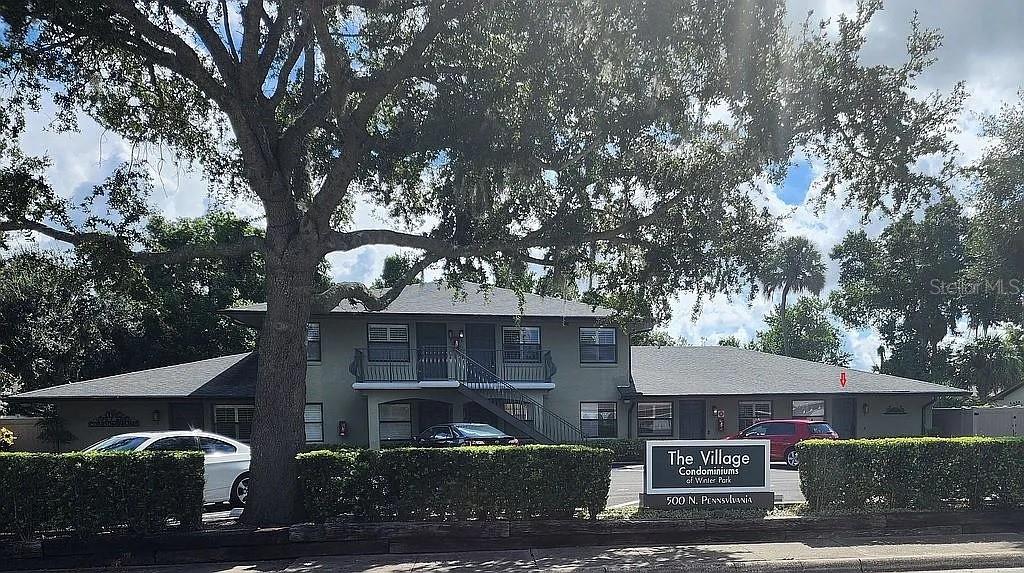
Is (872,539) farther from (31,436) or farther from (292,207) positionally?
(31,436)

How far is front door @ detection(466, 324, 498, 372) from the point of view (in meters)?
26.0

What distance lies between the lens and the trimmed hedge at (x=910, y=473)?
434 inches

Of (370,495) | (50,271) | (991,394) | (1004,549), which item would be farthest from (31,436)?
(991,394)

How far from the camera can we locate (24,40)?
11195 mm

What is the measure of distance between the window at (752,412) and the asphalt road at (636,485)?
4773 mm

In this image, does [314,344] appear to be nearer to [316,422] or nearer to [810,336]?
[316,422]

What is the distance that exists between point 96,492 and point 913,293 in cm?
4675

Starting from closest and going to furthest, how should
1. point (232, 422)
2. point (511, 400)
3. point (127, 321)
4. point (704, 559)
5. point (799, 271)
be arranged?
point (704, 559)
point (232, 422)
point (511, 400)
point (127, 321)
point (799, 271)

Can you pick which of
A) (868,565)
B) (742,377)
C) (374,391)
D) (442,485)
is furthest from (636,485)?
(742,377)

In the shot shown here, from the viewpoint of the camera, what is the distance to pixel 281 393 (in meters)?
11.0

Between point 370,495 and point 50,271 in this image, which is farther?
point 50,271

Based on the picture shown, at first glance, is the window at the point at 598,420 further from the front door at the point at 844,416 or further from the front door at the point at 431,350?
the front door at the point at 844,416

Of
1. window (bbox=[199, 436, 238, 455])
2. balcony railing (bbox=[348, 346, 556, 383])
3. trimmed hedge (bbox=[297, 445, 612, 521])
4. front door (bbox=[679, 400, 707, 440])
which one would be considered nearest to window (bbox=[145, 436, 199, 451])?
window (bbox=[199, 436, 238, 455])

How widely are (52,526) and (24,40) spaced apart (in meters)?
7.15
